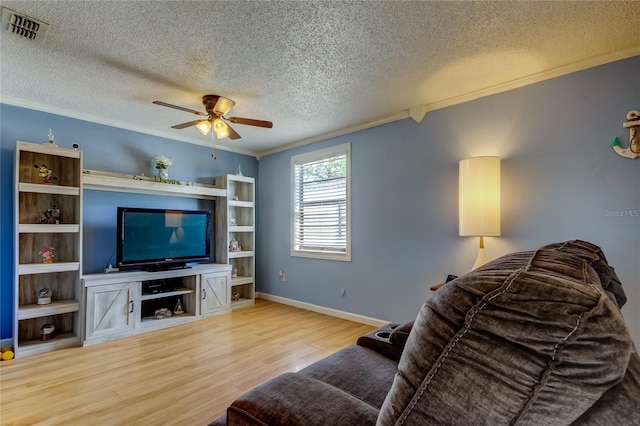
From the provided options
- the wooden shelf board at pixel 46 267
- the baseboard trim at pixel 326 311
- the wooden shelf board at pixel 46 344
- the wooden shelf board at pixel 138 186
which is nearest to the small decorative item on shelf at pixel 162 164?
the wooden shelf board at pixel 138 186

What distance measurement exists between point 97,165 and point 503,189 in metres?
4.36

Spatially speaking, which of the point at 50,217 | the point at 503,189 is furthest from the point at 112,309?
the point at 503,189

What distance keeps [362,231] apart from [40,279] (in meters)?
3.52

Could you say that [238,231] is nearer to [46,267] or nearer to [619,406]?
[46,267]

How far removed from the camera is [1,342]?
295 centimetres

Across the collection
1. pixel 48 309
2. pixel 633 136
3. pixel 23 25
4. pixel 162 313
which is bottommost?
pixel 162 313

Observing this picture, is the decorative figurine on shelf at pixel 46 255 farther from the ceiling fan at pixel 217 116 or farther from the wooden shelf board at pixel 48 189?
the ceiling fan at pixel 217 116

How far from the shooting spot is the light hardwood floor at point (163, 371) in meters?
1.96

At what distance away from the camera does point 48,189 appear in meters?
2.96

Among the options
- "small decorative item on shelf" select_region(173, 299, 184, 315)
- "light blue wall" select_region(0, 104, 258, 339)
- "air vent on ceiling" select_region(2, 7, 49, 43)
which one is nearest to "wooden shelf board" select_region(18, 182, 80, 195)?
"light blue wall" select_region(0, 104, 258, 339)

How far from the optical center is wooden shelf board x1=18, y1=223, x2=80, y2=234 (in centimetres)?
284

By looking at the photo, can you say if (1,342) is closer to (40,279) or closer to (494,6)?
(40,279)

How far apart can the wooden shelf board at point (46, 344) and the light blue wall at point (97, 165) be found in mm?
320

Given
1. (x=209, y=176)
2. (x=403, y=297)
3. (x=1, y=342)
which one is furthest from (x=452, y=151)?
(x=1, y=342)
